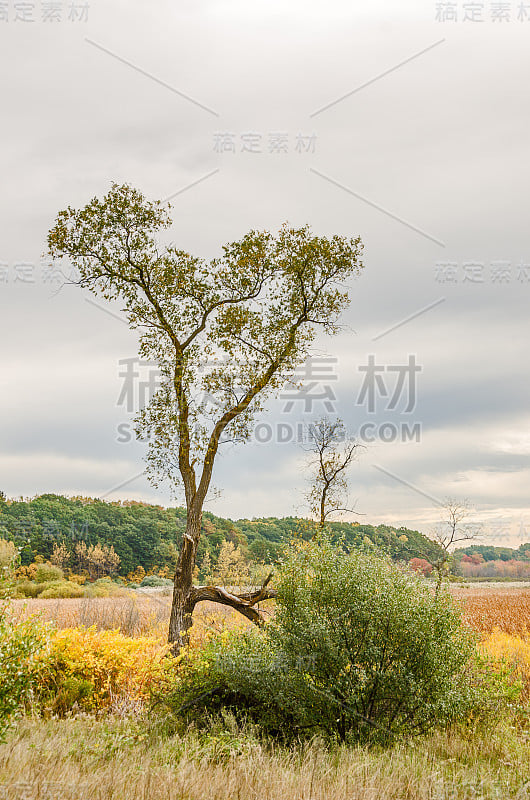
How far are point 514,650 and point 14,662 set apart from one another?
34.9ft

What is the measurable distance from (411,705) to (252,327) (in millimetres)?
8176

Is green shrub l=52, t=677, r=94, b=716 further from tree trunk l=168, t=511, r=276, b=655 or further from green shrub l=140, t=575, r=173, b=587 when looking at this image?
green shrub l=140, t=575, r=173, b=587

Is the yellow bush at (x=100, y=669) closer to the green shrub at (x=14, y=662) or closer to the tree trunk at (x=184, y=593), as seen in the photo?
the tree trunk at (x=184, y=593)

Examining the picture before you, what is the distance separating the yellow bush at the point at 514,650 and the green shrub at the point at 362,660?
3.35 meters

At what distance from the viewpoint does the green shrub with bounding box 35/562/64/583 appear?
Result: 27828 millimetres

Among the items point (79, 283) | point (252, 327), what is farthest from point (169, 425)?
point (79, 283)

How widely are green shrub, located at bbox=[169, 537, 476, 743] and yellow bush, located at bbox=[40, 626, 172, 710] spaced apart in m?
3.00

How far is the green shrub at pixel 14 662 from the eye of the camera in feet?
17.2

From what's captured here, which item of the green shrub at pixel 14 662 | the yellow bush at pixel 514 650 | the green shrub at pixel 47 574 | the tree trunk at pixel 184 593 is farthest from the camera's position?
the green shrub at pixel 47 574

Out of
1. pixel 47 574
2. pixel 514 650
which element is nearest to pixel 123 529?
pixel 47 574

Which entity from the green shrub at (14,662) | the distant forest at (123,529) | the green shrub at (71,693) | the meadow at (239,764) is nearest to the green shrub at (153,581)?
the distant forest at (123,529)

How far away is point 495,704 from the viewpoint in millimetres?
6898

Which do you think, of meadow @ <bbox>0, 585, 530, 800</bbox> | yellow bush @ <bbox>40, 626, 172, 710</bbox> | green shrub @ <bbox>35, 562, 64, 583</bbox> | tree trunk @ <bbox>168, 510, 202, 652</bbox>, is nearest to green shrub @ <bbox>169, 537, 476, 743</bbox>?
meadow @ <bbox>0, 585, 530, 800</bbox>

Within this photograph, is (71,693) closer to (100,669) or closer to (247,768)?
(100,669)
